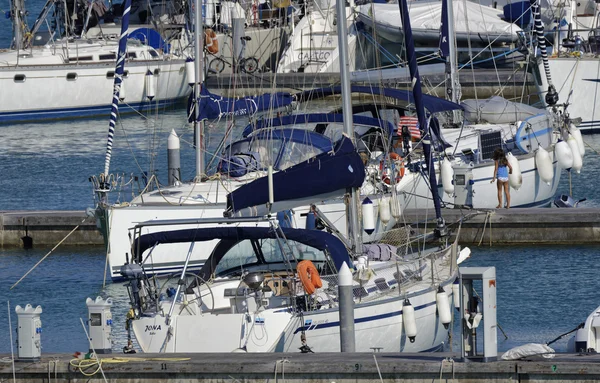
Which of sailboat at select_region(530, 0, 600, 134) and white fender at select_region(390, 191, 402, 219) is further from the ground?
sailboat at select_region(530, 0, 600, 134)

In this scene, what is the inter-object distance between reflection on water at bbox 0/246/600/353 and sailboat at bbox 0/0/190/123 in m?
22.6

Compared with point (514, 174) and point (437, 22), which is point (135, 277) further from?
point (437, 22)

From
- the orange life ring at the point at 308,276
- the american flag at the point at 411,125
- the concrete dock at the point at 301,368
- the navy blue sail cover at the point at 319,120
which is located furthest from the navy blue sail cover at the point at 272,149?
the concrete dock at the point at 301,368

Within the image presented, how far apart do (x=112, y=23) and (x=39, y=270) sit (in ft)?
103

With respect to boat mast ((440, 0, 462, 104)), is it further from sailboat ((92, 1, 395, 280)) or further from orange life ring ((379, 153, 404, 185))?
sailboat ((92, 1, 395, 280))

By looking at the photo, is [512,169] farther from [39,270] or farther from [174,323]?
[174,323]

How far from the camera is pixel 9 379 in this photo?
16547mm

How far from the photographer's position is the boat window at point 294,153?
87.8ft

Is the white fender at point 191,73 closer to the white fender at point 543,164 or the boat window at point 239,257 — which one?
the white fender at point 543,164

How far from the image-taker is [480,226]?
2805cm

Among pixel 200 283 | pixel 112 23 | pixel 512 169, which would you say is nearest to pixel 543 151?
pixel 512 169

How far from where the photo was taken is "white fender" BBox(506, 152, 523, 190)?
1174 inches

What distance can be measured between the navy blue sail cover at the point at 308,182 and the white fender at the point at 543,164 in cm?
1092

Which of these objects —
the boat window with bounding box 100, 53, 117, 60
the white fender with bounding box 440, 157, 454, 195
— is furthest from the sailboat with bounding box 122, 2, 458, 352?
the boat window with bounding box 100, 53, 117, 60
